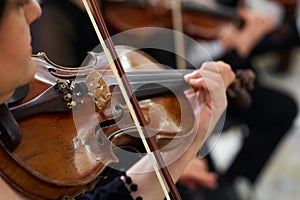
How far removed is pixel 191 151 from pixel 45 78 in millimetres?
277

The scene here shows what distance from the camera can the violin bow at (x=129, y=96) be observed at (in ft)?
2.14

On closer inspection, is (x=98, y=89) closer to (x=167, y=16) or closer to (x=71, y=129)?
(x=71, y=129)

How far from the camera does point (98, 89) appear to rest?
2.21 feet

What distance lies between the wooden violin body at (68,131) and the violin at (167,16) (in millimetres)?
727

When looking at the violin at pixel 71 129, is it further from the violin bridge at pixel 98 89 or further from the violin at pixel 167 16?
the violin at pixel 167 16

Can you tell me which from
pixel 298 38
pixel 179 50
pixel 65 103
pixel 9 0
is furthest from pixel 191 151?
pixel 298 38

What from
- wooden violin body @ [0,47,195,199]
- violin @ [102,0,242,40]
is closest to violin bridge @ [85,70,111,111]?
wooden violin body @ [0,47,195,199]

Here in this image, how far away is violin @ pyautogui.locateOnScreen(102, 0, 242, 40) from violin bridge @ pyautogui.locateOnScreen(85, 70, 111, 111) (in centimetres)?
77

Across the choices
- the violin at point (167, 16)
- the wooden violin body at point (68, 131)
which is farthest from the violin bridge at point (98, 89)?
the violin at point (167, 16)

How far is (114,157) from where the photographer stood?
2.22 ft

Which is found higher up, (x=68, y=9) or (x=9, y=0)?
(x=9, y=0)

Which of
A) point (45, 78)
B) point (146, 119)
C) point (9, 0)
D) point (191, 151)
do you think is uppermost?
point (9, 0)

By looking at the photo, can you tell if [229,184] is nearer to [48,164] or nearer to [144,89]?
[144,89]

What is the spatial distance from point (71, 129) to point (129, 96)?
0.09 meters
